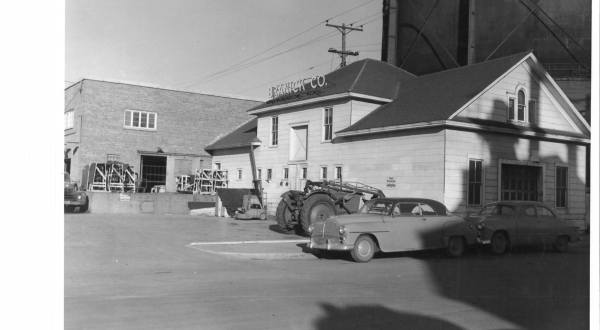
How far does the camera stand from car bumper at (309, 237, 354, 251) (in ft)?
44.7

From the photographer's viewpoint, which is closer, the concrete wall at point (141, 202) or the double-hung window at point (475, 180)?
the double-hung window at point (475, 180)

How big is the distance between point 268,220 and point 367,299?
18.9 metres

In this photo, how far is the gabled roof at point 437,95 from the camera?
786 inches

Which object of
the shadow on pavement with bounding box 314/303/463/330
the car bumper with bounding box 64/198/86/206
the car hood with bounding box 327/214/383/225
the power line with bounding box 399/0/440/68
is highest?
the power line with bounding box 399/0/440/68

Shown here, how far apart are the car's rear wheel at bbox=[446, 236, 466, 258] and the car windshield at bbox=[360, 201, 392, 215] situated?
1.87 metres

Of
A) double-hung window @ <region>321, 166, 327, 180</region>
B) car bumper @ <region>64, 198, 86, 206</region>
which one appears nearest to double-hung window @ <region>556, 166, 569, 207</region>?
double-hung window @ <region>321, 166, 327, 180</region>

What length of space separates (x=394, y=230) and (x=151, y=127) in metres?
25.3

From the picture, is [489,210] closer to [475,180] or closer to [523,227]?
[523,227]

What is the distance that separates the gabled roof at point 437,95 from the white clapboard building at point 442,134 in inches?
2.7

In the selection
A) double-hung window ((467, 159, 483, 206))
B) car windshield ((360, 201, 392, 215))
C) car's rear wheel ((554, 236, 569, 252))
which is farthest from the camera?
double-hung window ((467, 159, 483, 206))

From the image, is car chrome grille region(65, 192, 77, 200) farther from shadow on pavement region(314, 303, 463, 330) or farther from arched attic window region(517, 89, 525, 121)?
shadow on pavement region(314, 303, 463, 330)

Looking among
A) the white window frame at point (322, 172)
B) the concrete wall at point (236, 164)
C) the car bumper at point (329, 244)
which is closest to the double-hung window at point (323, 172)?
the white window frame at point (322, 172)

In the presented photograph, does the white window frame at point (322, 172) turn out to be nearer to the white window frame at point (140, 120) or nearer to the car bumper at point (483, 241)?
the car bumper at point (483, 241)
